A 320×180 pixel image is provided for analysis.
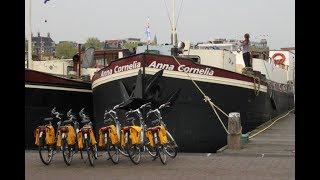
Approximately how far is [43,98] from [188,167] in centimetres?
838

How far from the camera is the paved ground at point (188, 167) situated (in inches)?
324

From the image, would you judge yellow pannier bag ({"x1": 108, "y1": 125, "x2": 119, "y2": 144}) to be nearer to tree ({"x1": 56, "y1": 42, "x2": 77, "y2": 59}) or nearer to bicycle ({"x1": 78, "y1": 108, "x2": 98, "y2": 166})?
bicycle ({"x1": 78, "y1": 108, "x2": 98, "y2": 166})

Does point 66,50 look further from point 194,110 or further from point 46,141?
point 46,141

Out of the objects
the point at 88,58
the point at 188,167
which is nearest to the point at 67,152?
the point at 188,167

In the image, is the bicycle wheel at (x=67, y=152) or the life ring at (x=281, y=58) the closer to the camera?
the bicycle wheel at (x=67, y=152)

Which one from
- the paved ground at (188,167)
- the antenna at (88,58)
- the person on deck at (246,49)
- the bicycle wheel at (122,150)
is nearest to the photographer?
the paved ground at (188,167)

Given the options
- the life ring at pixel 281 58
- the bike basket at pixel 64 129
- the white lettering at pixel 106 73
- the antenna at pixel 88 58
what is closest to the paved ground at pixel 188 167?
the bike basket at pixel 64 129

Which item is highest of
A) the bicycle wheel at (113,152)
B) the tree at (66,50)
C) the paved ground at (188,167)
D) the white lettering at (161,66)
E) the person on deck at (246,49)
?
the tree at (66,50)

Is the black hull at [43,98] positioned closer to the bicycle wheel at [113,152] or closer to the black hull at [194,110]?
the black hull at [194,110]

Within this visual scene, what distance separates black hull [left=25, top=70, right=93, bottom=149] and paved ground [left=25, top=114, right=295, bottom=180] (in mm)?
4688

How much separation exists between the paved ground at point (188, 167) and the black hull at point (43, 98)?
4.69 m
